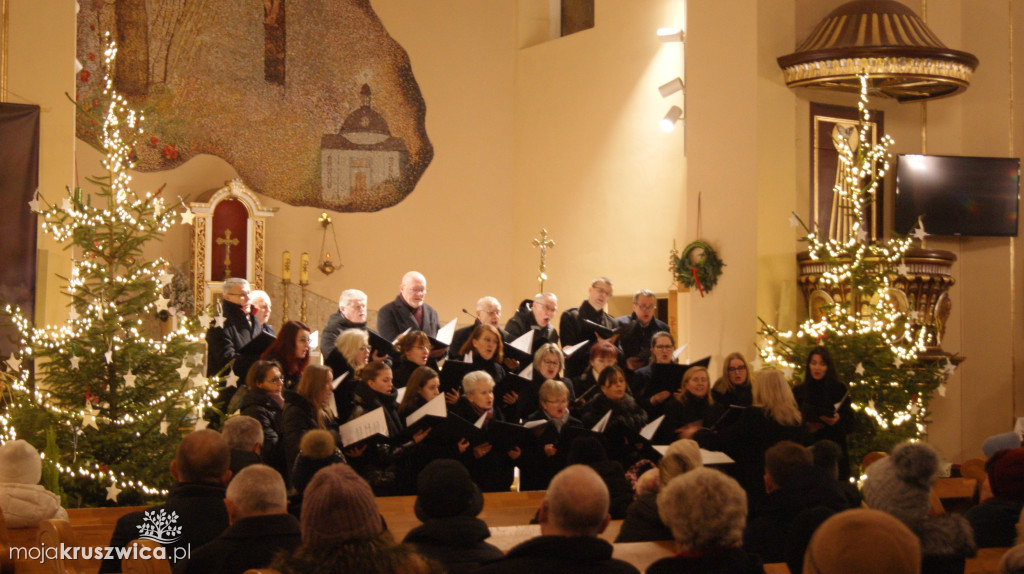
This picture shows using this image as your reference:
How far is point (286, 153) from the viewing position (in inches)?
467

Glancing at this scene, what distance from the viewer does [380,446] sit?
5.71 metres

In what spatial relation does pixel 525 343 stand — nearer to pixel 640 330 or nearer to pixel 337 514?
pixel 640 330

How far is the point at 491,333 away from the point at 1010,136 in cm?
550

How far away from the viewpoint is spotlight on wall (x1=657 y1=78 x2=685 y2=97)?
10492 millimetres

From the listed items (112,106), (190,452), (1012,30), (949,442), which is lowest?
(949,442)

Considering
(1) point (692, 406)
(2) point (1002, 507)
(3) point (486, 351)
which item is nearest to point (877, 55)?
(1) point (692, 406)

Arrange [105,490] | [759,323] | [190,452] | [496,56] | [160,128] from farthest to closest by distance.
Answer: [496,56], [160,128], [759,323], [105,490], [190,452]

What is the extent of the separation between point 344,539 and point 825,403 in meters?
4.93

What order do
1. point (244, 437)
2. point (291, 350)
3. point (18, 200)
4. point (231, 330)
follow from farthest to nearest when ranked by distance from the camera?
point (18, 200) → point (231, 330) → point (291, 350) → point (244, 437)

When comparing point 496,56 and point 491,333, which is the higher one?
point 496,56

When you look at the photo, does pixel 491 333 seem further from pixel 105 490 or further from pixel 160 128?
pixel 160 128

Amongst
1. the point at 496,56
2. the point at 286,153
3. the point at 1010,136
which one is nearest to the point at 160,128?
the point at 286,153

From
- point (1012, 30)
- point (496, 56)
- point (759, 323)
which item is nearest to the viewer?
point (759, 323)

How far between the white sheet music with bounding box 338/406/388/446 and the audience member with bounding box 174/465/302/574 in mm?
2248
